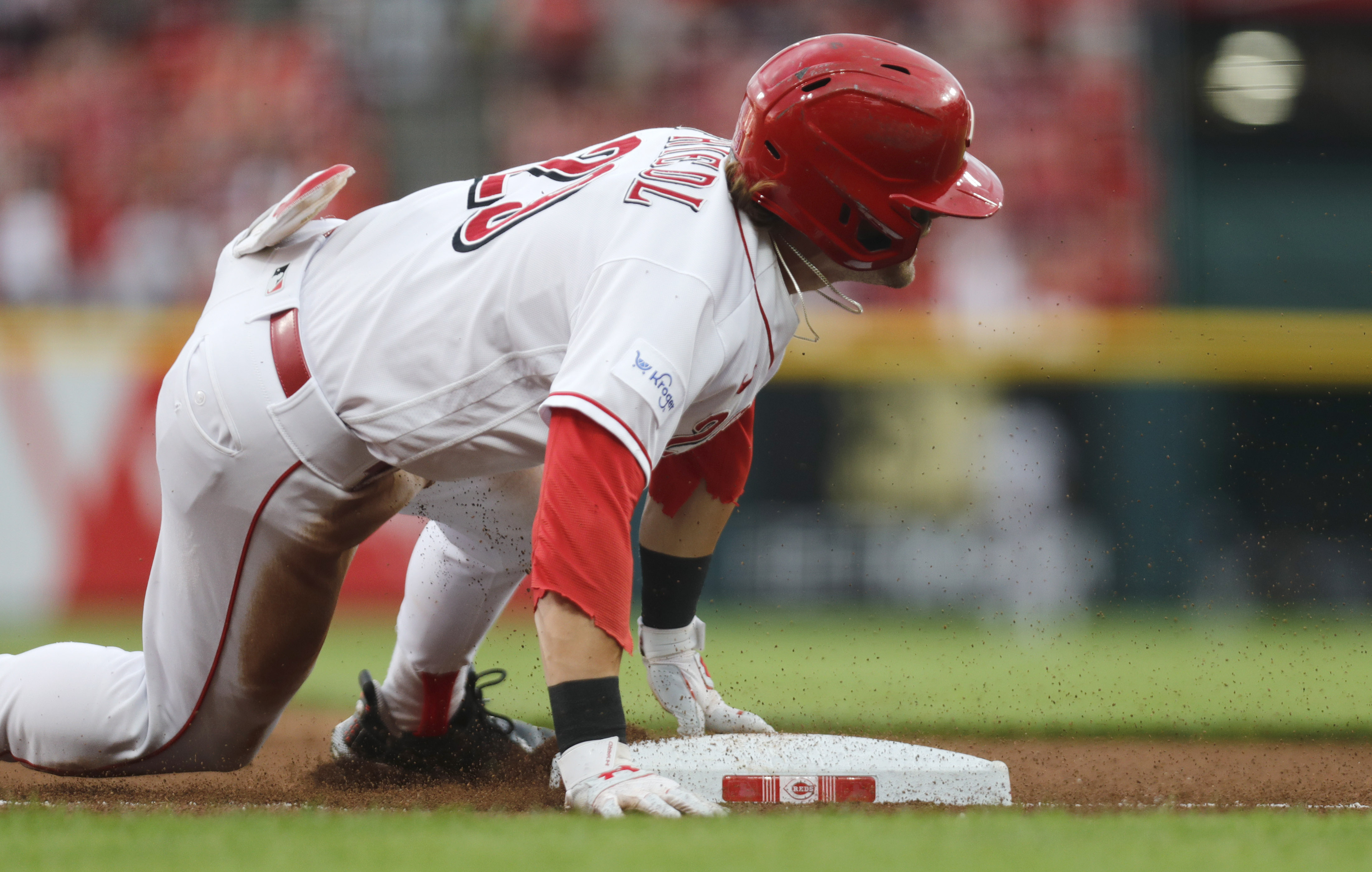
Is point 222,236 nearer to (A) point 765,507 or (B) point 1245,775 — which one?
(A) point 765,507

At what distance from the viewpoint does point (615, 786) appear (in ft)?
7.54

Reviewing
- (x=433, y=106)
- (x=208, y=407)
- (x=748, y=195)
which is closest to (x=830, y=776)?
(x=748, y=195)

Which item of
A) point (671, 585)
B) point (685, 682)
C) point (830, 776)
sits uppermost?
point (671, 585)

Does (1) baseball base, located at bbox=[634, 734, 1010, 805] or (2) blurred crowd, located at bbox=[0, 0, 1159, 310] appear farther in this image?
(2) blurred crowd, located at bbox=[0, 0, 1159, 310]

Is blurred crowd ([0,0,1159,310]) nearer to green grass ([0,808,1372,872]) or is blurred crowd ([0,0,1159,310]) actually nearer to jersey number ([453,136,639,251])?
jersey number ([453,136,639,251])

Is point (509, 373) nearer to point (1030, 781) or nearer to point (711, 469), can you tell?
point (711, 469)

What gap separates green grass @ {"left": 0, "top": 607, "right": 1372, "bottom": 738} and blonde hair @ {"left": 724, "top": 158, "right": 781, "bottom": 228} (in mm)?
1954

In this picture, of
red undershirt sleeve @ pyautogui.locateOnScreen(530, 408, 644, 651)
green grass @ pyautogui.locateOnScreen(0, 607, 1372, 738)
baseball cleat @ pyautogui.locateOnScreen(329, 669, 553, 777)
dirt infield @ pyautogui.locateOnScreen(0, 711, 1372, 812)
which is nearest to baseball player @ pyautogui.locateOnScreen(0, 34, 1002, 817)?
red undershirt sleeve @ pyautogui.locateOnScreen(530, 408, 644, 651)

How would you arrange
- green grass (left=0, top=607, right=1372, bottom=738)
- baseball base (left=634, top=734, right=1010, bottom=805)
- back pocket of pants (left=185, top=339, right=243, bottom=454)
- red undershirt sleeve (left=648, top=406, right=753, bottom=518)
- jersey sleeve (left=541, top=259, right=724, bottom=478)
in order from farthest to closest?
green grass (left=0, top=607, right=1372, bottom=738) < red undershirt sleeve (left=648, top=406, right=753, bottom=518) < baseball base (left=634, top=734, right=1010, bottom=805) < back pocket of pants (left=185, top=339, right=243, bottom=454) < jersey sleeve (left=541, top=259, right=724, bottom=478)

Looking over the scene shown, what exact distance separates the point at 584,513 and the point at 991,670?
13.1 feet

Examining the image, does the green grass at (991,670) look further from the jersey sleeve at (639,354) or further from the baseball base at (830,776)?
the jersey sleeve at (639,354)

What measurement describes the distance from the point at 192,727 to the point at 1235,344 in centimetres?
631

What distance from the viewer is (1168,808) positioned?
2.77 m

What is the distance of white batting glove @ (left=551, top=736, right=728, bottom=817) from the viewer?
7.50ft
